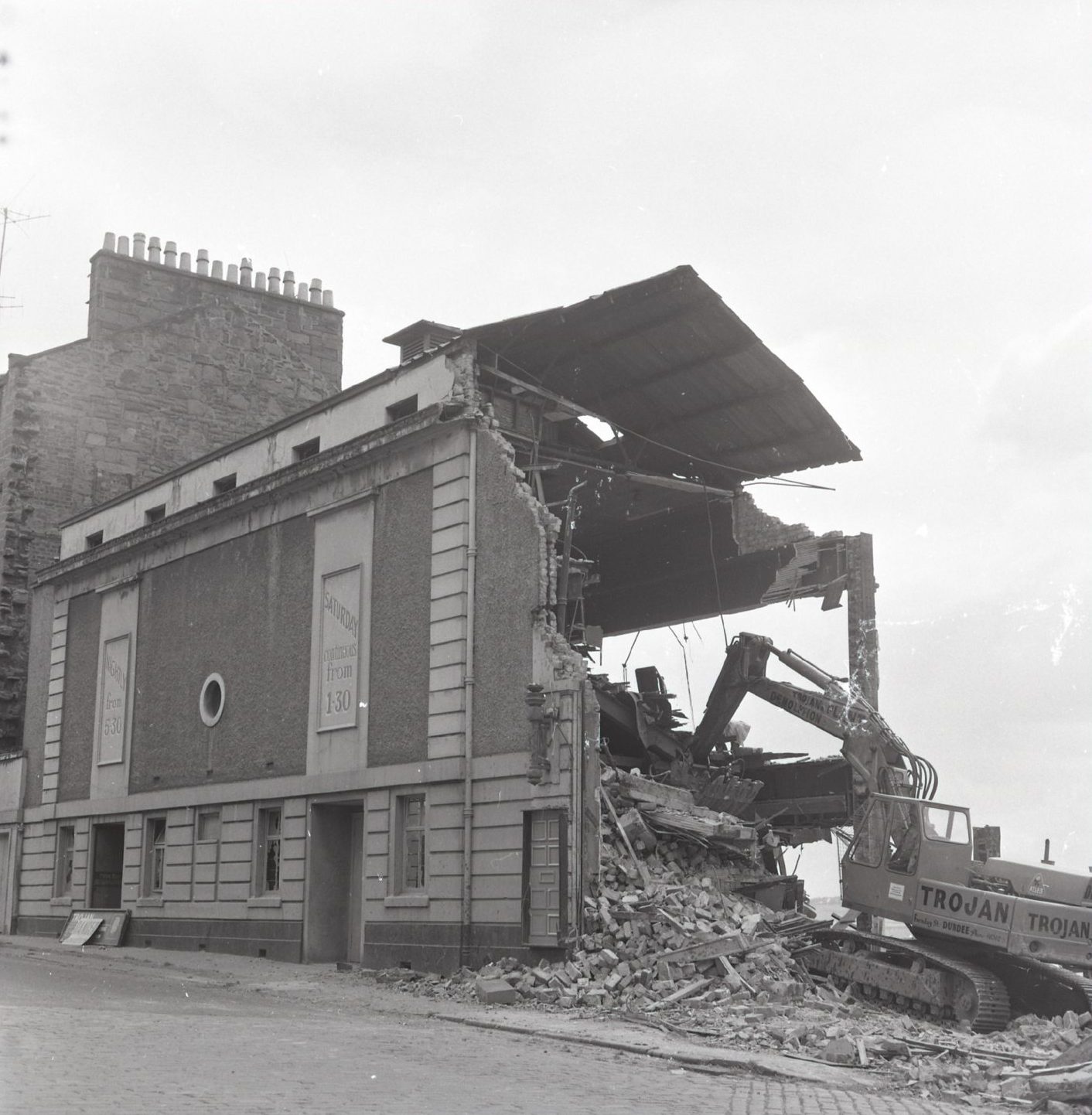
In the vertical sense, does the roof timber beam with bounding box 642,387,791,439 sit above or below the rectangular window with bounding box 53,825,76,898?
above

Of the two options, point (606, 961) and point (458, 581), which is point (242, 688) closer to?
point (458, 581)

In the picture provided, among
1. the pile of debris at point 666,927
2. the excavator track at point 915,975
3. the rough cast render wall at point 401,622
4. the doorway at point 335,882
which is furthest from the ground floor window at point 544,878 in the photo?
the doorway at point 335,882

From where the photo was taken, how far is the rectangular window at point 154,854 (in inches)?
1121

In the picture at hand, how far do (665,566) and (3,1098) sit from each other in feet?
A: 70.0

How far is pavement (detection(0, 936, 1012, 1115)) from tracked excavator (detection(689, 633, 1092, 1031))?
13.6 feet

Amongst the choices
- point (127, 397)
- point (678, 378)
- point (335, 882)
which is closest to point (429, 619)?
point (335, 882)

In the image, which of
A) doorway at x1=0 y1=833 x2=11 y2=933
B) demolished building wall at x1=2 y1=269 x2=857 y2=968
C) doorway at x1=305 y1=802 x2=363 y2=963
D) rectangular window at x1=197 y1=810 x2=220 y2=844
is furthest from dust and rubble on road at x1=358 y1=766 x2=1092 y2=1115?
doorway at x1=0 y1=833 x2=11 y2=933

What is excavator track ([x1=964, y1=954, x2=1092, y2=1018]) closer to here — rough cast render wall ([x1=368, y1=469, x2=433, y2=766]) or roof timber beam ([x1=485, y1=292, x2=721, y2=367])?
rough cast render wall ([x1=368, y1=469, x2=433, y2=766])

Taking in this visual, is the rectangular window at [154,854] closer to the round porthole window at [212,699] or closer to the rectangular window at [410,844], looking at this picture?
the round porthole window at [212,699]

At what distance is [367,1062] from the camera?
40.8 ft

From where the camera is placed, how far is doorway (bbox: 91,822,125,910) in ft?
99.9

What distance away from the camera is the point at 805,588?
999 inches

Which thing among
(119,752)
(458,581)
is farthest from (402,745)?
(119,752)

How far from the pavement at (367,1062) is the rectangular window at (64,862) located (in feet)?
42.9
